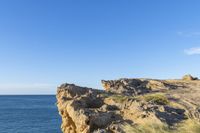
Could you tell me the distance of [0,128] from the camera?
83.8 metres

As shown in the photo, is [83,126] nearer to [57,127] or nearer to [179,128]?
[179,128]

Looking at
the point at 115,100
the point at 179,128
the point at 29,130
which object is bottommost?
the point at 29,130

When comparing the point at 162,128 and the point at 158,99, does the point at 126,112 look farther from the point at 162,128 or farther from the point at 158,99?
the point at 158,99

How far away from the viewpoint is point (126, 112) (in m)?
29.1

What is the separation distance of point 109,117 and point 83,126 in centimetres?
241

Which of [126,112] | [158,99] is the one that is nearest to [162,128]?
A: [126,112]

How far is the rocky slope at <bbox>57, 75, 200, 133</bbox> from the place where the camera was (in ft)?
83.8

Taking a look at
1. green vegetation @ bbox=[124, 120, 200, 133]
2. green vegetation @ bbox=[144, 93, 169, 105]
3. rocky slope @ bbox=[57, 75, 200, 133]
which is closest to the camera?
green vegetation @ bbox=[124, 120, 200, 133]

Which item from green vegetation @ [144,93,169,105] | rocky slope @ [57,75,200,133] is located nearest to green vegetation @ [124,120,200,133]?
rocky slope @ [57,75,200,133]

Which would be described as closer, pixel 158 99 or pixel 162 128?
pixel 162 128

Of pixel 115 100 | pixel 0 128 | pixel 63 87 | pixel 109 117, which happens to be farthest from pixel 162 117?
pixel 0 128

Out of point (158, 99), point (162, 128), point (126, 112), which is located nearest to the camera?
point (162, 128)

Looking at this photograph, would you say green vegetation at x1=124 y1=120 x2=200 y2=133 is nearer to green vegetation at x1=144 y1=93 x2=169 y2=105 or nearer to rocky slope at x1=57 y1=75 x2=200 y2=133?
rocky slope at x1=57 y1=75 x2=200 y2=133

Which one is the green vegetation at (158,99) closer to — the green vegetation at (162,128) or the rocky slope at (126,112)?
the rocky slope at (126,112)
